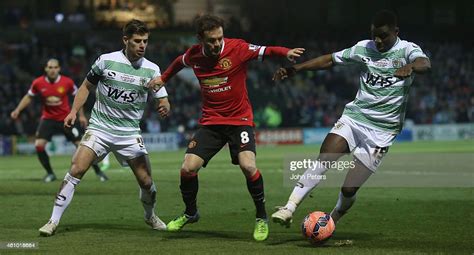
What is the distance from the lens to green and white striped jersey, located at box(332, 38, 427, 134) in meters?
10.5

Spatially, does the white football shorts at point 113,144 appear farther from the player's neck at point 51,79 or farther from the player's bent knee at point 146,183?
the player's neck at point 51,79

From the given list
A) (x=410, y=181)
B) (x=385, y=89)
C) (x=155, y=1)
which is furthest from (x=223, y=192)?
(x=155, y=1)

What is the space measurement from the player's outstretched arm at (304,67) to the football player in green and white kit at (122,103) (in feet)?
5.93

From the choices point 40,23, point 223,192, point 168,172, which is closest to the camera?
point 223,192

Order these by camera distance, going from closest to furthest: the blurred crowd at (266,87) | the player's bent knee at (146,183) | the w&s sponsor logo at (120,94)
Answer: the w&s sponsor logo at (120,94) < the player's bent knee at (146,183) < the blurred crowd at (266,87)

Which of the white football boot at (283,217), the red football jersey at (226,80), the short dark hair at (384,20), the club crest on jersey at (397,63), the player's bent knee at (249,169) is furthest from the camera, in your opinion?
the red football jersey at (226,80)

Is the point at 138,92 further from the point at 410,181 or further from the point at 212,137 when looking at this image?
the point at 410,181

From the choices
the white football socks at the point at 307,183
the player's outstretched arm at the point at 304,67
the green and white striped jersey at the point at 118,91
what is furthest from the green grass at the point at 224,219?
the player's outstretched arm at the point at 304,67

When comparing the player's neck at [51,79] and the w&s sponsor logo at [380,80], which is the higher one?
the w&s sponsor logo at [380,80]

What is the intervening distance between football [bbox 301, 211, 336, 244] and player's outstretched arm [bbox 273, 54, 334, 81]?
5.43 feet

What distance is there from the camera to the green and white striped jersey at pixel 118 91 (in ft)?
37.6

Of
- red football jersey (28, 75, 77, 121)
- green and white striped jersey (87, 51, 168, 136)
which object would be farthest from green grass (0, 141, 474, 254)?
red football jersey (28, 75, 77, 121)

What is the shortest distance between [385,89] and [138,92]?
125 inches

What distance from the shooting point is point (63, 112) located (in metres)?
20.4
